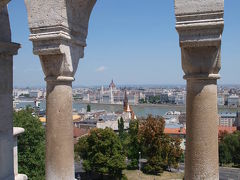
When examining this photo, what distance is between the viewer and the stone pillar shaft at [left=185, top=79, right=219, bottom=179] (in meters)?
4.08

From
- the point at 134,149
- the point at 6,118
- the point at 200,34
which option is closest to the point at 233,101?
the point at 134,149

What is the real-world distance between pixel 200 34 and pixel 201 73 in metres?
0.54

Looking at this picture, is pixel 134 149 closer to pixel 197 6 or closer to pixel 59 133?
pixel 59 133

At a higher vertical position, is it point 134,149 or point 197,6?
point 197,6

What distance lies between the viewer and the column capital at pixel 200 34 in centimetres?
396

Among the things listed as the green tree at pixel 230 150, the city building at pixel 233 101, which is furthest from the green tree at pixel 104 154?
the city building at pixel 233 101

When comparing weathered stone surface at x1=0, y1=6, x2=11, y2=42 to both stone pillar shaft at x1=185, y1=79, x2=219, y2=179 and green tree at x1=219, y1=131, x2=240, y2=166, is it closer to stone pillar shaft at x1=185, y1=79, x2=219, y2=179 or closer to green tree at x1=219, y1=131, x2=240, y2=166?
stone pillar shaft at x1=185, y1=79, x2=219, y2=179

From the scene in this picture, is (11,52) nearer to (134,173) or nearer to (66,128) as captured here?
(66,128)

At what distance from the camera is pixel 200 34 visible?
Answer: 158 inches

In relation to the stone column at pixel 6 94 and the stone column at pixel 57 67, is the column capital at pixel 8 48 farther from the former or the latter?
the stone column at pixel 57 67

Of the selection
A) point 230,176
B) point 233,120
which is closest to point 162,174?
point 230,176

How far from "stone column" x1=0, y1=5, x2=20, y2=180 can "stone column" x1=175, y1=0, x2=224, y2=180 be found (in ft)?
11.2

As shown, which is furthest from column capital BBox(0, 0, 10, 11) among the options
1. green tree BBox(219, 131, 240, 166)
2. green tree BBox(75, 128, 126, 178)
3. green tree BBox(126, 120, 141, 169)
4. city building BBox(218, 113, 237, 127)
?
city building BBox(218, 113, 237, 127)

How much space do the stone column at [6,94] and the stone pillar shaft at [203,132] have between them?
3.55 meters
